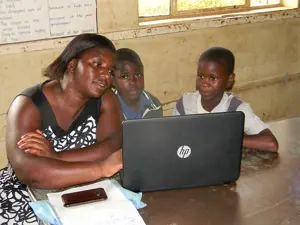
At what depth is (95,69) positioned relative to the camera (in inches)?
79.4

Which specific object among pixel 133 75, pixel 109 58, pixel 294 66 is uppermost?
pixel 109 58

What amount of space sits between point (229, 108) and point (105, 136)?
637 millimetres

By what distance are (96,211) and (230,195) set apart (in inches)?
18.3

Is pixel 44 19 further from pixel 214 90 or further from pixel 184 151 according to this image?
pixel 184 151

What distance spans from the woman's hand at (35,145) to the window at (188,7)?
1.96 meters

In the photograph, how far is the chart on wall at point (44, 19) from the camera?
9.65 ft

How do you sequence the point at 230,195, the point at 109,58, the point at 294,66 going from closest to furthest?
the point at 230,195, the point at 109,58, the point at 294,66

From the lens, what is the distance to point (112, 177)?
1722 millimetres

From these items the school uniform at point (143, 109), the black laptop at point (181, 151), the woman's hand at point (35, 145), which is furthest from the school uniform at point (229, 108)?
the woman's hand at point (35, 145)

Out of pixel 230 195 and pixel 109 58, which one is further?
pixel 109 58

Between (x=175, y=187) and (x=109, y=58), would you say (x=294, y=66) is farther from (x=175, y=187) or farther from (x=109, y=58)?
(x=175, y=187)

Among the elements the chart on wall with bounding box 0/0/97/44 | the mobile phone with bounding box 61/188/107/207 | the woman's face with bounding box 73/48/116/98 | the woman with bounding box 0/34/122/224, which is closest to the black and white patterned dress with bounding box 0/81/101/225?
the woman with bounding box 0/34/122/224

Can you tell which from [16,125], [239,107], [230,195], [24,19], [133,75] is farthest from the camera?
[24,19]

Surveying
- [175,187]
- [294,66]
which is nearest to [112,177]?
[175,187]
